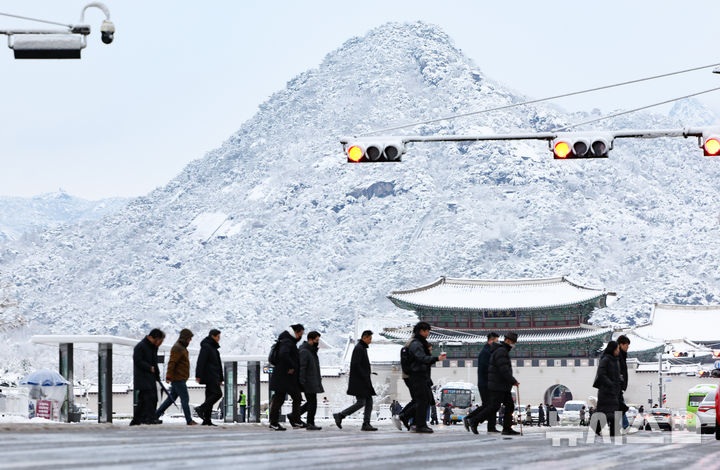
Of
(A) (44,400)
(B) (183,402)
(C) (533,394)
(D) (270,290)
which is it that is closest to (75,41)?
(B) (183,402)

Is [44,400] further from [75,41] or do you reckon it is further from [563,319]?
[563,319]

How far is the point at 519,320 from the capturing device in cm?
7556

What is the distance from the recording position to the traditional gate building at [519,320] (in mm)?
73688

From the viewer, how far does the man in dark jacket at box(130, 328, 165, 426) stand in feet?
56.2

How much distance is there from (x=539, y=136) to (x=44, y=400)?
909 centimetres

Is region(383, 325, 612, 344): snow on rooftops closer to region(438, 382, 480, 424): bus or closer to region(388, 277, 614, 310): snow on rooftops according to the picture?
region(388, 277, 614, 310): snow on rooftops

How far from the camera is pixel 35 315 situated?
192875 millimetres

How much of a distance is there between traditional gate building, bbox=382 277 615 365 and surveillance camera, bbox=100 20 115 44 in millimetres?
59397

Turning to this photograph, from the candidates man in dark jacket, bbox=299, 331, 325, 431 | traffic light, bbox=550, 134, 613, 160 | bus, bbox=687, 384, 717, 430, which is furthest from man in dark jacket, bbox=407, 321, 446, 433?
bus, bbox=687, 384, 717, 430

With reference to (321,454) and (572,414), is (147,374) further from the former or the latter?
(572,414)

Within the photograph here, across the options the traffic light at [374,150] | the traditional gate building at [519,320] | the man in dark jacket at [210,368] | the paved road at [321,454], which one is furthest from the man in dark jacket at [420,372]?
the traditional gate building at [519,320]

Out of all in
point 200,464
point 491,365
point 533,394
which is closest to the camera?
point 200,464

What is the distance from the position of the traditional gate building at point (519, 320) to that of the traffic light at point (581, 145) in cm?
5456

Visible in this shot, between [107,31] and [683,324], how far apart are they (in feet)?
331
